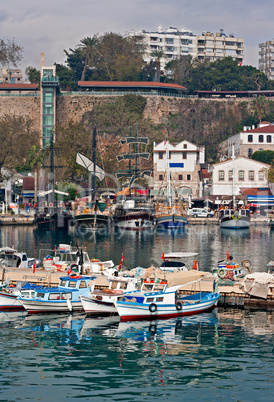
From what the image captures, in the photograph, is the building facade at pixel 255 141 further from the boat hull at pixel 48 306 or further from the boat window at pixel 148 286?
the boat hull at pixel 48 306

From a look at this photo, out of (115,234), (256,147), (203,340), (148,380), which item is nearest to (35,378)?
(148,380)

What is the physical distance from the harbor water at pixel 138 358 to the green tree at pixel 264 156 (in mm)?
90852

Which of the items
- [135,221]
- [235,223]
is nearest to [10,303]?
[135,221]

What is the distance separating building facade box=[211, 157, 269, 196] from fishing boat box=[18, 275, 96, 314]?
3244 inches

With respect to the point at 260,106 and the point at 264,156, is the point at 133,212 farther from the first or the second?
the point at 260,106

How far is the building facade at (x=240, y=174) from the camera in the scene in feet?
389

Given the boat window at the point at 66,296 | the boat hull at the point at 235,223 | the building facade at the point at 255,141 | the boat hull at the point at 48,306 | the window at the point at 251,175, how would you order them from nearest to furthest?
the boat hull at the point at 48,306, the boat window at the point at 66,296, the boat hull at the point at 235,223, the window at the point at 251,175, the building facade at the point at 255,141

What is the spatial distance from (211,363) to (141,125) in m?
118

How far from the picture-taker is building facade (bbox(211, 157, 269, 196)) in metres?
119

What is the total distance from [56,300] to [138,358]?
984cm

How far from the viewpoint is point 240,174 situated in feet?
390

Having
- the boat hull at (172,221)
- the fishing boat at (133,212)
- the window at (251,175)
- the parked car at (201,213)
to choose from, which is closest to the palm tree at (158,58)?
the window at (251,175)

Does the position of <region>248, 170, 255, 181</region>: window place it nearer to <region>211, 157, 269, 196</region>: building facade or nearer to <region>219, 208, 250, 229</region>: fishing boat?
<region>211, 157, 269, 196</region>: building facade

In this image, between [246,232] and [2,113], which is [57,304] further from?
[2,113]
